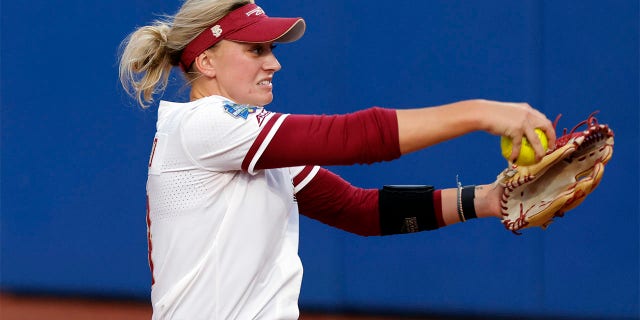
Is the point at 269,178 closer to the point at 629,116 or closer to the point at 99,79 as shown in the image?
the point at 629,116

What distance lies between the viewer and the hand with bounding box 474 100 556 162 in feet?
6.07

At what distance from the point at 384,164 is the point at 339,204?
6.96 feet

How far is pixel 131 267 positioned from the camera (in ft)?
17.5

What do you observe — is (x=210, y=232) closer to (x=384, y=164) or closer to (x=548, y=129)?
(x=548, y=129)

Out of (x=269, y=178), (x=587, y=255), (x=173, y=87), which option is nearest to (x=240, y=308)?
(x=269, y=178)

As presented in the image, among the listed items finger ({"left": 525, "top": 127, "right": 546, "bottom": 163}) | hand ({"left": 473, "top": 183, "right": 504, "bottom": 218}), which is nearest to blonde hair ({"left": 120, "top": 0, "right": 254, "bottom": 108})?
hand ({"left": 473, "top": 183, "right": 504, "bottom": 218})

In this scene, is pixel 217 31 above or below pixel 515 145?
above

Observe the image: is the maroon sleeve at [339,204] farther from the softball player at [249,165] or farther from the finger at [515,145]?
the finger at [515,145]

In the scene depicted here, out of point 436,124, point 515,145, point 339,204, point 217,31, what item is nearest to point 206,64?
point 217,31

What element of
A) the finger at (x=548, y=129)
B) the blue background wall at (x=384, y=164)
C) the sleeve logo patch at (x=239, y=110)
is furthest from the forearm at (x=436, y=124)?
the blue background wall at (x=384, y=164)

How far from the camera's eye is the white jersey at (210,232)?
7.23 ft

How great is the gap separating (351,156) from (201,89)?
65cm

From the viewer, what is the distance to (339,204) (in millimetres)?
2643

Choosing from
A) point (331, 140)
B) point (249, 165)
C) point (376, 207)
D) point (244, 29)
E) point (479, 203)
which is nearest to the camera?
point (331, 140)
